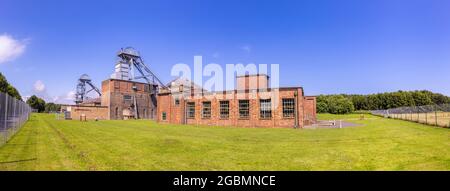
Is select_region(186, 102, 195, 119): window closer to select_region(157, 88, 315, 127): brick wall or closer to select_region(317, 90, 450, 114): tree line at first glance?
select_region(157, 88, 315, 127): brick wall

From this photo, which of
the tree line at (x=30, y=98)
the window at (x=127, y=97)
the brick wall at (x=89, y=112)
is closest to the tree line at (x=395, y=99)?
the window at (x=127, y=97)

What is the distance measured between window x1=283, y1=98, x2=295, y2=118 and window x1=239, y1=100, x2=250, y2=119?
11.9 ft

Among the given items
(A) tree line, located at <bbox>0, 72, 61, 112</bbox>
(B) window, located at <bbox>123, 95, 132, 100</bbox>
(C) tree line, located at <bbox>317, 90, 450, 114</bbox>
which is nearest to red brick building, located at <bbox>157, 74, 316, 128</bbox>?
(B) window, located at <bbox>123, 95, 132, 100</bbox>

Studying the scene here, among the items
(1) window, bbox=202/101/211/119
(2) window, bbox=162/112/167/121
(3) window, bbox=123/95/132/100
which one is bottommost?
(2) window, bbox=162/112/167/121

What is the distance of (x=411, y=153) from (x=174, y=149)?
26.9 ft

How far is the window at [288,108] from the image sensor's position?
25266 mm

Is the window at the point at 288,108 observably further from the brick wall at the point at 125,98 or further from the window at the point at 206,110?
the brick wall at the point at 125,98

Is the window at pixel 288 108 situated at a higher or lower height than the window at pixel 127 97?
lower

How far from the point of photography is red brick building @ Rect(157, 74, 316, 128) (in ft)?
83.2

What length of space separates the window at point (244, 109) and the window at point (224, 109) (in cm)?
141

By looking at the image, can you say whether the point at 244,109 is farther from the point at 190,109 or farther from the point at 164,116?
the point at 164,116

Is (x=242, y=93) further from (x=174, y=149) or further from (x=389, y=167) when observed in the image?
(x=389, y=167)

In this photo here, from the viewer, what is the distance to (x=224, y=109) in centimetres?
2861
